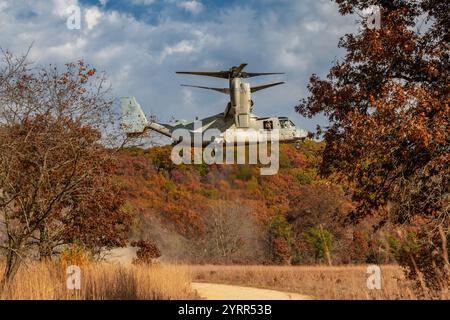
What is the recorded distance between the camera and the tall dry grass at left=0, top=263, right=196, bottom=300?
37.6 ft

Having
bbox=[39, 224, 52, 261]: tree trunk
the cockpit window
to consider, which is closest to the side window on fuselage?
the cockpit window

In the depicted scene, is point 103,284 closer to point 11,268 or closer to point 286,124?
point 11,268

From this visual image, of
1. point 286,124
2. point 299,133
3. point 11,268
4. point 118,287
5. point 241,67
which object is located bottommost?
point 118,287

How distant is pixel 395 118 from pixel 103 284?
747 cm

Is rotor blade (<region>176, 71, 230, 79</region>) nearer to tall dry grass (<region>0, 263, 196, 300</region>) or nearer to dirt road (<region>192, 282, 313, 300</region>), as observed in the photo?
dirt road (<region>192, 282, 313, 300</region>)

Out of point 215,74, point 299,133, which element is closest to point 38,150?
point 215,74

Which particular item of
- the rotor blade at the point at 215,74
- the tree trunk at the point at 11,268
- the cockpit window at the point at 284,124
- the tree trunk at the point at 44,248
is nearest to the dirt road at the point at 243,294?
the tree trunk at the point at 11,268

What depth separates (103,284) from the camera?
12.7m

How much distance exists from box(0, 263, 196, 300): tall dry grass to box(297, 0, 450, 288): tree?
490 cm

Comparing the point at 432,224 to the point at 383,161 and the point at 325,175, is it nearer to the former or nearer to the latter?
the point at 383,161

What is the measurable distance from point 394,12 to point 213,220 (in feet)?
120

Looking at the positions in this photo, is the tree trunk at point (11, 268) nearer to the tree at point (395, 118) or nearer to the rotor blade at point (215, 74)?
the tree at point (395, 118)

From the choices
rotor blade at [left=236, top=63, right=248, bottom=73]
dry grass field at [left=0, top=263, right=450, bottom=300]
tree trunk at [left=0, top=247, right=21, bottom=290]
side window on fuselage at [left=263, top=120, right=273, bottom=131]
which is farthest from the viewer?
side window on fuselage at [left=263, top=120, right=273, bottom=131]
